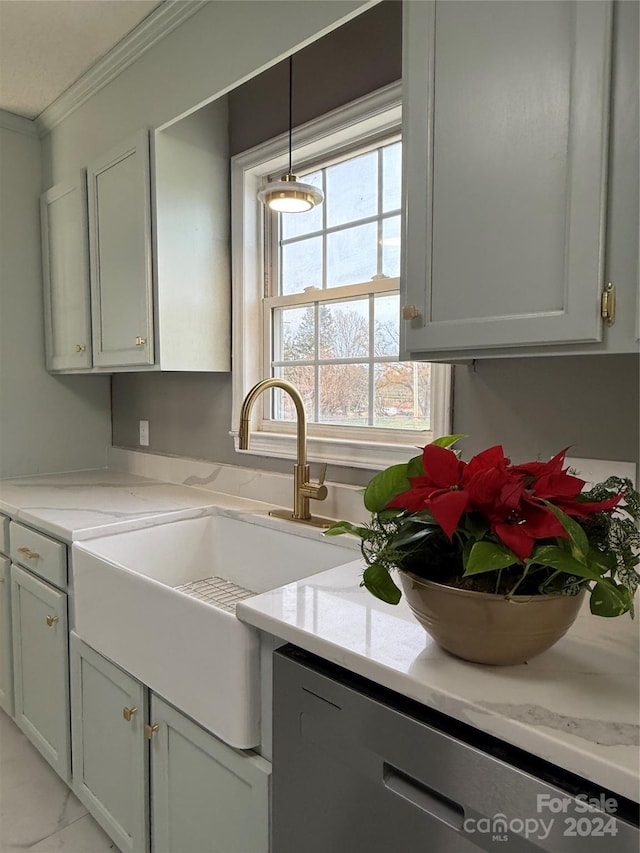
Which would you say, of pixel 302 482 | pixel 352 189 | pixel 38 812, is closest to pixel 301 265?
pixel 352 189

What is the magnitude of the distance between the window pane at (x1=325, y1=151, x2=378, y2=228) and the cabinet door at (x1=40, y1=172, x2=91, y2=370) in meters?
1.08

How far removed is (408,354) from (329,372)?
769 millimetres

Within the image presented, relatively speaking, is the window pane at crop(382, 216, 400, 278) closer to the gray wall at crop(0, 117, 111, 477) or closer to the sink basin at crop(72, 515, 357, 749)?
the sink basin at crop(72, 515, 357, 749)

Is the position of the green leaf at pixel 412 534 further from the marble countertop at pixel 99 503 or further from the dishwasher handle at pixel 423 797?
the marble countertop at pixel 99 503

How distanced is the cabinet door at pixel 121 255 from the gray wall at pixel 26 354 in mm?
529

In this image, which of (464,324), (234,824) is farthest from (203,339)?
(234,824)

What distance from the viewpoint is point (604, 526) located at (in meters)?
0.74

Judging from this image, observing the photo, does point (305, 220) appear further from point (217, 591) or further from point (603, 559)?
point (603, 559)

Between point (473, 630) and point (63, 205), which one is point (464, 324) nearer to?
point (473, 630)

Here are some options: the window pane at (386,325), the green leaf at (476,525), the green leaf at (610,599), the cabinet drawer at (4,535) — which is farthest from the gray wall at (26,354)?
the green leaf at (610,599)

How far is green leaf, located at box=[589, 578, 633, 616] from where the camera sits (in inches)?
27.7

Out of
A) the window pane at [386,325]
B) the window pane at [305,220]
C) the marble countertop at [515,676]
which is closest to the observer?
the marble countertop at [515,676]

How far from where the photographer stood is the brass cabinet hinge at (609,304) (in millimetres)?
922

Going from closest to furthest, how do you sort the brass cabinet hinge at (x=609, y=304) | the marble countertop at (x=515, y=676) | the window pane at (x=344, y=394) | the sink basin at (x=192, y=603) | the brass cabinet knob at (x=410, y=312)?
the marble countertop at (x=515, y=676) < the brass cabinet hinge at (x=609, y=304) < the sink basin at (x=192, y=603) < the brass cabinet knob at (x=410, y=312) < the window pane at (x=344, y=394)
